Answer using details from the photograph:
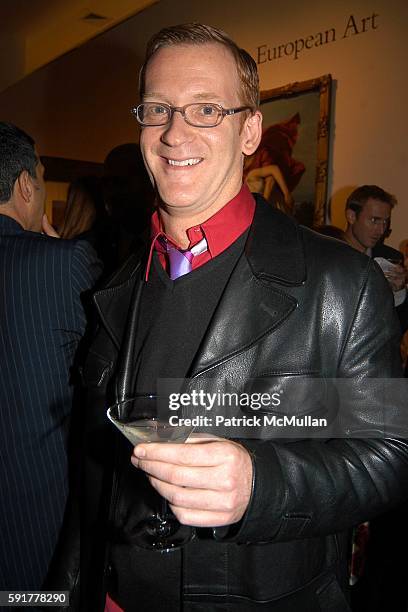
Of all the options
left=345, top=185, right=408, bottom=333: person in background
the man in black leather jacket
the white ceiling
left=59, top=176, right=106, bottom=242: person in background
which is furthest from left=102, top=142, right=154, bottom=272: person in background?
the white ceiling

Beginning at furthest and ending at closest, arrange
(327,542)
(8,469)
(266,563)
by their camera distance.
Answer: (8,469), (327,542), (266,563)

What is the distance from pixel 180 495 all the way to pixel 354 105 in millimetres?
3806

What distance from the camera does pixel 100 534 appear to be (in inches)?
62.7

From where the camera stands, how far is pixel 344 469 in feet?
4.16

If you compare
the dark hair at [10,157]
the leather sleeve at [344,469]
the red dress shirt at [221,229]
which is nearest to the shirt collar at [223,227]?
the red dress shirt at [221,229]

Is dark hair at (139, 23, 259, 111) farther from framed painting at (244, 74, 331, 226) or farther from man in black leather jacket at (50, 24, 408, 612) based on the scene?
framed painting at (244, 74, 331, 226)

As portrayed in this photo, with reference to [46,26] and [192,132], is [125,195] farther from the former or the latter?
[46,26]

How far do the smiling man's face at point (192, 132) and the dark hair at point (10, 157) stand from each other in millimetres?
933

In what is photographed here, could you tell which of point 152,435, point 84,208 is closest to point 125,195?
point 84,208

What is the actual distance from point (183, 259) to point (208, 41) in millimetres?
535

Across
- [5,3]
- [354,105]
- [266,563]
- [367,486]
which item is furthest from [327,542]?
[5,3]

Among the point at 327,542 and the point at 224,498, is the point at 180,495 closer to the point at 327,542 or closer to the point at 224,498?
the point at 224,498

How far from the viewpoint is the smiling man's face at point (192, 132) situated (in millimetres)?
1549

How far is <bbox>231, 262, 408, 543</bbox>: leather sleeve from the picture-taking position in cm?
117
